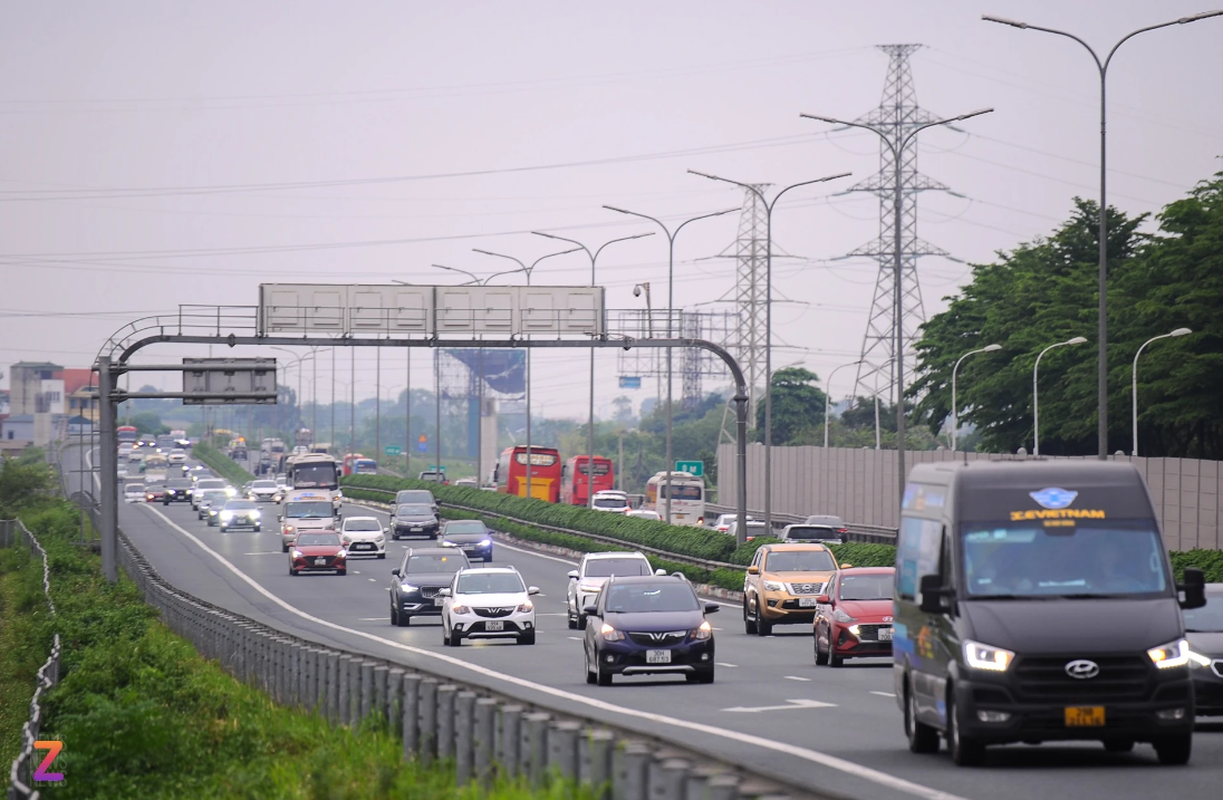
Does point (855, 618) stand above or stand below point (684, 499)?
above

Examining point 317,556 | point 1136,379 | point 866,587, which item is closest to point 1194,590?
point 866,587

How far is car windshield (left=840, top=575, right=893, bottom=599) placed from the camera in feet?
97.5

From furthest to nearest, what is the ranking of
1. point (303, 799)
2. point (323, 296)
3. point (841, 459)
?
point (841, 459) → point (323, 296) → point (303, 799)

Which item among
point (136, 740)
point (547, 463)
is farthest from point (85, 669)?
point (547, 463)

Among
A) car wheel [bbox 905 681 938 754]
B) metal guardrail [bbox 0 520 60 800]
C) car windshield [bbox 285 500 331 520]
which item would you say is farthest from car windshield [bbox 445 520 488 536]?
car wheel [bbox 905 681 938 754]

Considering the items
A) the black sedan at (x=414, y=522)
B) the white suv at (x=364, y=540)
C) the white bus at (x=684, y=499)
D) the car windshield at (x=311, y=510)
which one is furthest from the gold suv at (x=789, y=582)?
the white bus at (x=684, y=499)

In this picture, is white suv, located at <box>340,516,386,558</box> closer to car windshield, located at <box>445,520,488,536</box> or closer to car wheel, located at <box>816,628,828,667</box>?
car windshield, located at <box>445,520,488,536</box>

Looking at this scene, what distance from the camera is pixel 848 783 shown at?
566 inches

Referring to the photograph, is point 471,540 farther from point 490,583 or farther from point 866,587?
point 866,587

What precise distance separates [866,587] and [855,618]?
83 centimetres

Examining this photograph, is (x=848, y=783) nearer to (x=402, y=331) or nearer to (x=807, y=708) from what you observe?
(x=807, y=708)

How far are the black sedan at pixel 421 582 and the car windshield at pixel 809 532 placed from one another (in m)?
14.1

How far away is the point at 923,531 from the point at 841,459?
6581cm

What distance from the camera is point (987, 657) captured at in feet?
47.1
